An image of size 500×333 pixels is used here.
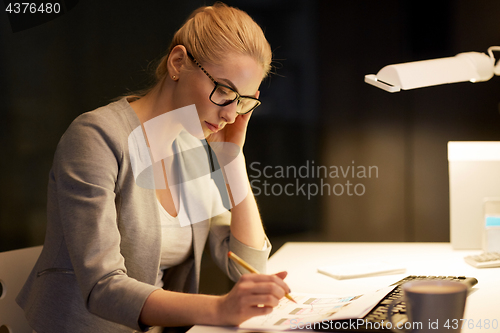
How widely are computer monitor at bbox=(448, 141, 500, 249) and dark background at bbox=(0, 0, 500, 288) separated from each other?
0.86 ft

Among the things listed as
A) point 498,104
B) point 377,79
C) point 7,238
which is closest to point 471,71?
point 377,79

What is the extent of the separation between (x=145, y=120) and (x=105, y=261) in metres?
0.39

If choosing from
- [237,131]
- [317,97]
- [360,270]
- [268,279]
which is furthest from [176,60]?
[317,97]

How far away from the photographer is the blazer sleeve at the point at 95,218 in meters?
→ 0.76

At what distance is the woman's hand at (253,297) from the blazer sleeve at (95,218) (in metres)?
0.16

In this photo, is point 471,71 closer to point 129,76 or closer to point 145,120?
point 145,120

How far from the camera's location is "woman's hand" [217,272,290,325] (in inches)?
27.1

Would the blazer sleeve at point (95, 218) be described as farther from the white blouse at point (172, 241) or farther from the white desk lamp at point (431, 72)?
the white desk lamp at point (431, 72)

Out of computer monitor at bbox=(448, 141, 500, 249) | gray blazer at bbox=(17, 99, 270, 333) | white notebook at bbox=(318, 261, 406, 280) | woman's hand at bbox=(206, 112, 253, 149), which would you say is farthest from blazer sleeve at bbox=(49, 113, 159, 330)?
computer monitor at bbox=(448, 141, 500, 249)

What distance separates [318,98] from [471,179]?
640 mm

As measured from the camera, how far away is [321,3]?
5.68 ft

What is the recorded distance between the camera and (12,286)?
1079 mm

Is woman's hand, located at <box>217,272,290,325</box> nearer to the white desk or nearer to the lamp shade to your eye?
the white desk

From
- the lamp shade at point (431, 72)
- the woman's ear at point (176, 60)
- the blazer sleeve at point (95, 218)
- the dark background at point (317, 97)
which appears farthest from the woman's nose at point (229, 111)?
the dark background at point (317, 97)
